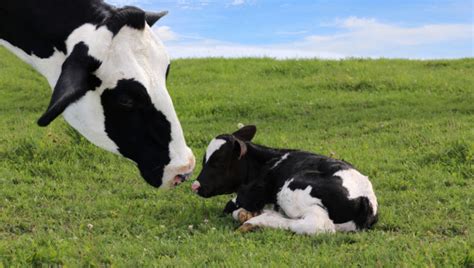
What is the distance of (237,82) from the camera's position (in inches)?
846

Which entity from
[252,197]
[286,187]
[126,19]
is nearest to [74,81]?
[126,19]

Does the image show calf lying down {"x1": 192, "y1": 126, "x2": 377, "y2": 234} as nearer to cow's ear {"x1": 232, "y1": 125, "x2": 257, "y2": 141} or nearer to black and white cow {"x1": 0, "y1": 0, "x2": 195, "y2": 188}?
cow's ear {"x1": 232, "y1": 125, "x2": 257, "y2": 141}

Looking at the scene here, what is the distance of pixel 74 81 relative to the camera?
476 cm

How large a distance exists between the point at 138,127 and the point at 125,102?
274 mm

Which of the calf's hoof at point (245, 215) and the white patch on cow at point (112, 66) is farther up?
the white patch on cow at point (112, 66)

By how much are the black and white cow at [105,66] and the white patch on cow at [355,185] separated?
2.62 meters

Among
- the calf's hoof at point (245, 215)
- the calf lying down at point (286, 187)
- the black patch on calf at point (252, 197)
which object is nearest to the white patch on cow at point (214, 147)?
the calf lying down at point (286, 187)

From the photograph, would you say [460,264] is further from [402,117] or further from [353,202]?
[402,117]

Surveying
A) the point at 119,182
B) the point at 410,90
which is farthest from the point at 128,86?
the point at 410,90

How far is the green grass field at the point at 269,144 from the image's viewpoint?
6.60m

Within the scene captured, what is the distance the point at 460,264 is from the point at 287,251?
58.7 inches

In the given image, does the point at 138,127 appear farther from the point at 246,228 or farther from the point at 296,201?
the point at 296,201

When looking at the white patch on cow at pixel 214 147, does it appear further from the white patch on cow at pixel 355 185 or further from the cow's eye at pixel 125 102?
the cow's eye at pixel 125 102

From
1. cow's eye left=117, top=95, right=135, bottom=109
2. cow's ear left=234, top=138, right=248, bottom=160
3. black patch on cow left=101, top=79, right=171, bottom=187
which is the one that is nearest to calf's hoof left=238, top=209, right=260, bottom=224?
cow's ear left=234, top=138, right=248, bottom=160
